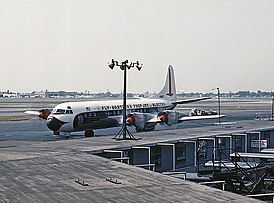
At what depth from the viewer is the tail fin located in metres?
71.6

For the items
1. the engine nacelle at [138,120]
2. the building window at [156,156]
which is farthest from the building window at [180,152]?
the engine nacelle at [138,120]

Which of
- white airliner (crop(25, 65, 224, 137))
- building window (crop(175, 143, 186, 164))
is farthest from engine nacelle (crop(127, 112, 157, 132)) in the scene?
building window (crop(175, 143, 186, 164))

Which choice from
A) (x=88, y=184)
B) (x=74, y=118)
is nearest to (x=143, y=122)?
(x=74, y=118)

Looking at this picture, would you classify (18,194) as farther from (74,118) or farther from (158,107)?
(158,107)

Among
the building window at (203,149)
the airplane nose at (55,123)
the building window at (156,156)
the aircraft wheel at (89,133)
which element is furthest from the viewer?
the aircraft wheel at (89,133)

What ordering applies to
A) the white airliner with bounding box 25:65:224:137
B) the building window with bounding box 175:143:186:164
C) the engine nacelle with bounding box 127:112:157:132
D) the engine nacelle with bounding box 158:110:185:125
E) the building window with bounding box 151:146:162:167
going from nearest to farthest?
the building window with bounding box 151:146:162:167 < the building window with bounding box 175:143:186:164 < the white airliner with bounding box 25:65:224:137 < the engine nacelle with bounding box 127:112:157:132 < the engine nacelle with bounding box 158:110:185:125

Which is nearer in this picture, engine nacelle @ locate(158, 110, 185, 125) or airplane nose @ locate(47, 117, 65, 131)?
airplane nose @ locate(47, 117, 65, 131)

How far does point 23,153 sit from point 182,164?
13785 mm

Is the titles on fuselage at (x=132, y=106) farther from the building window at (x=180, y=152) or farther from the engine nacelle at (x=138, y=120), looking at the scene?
the building window at (x=180, y=152)

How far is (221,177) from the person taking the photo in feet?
81.2

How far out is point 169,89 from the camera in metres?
72.3

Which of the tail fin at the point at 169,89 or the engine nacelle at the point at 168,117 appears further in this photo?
the tail fin at the point at 169,89

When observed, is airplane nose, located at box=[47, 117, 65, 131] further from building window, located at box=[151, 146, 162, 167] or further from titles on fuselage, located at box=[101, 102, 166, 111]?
building window, located at box=[151, 146, 162, 167]

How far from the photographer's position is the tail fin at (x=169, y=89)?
71.6 meters
